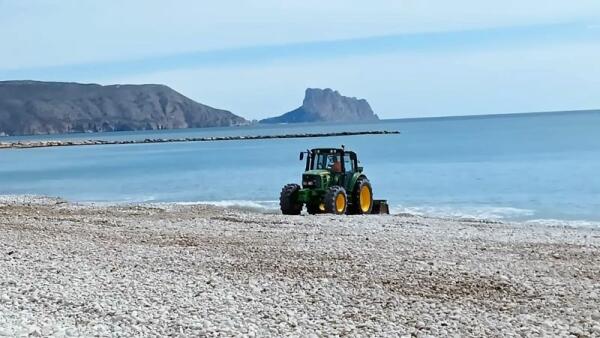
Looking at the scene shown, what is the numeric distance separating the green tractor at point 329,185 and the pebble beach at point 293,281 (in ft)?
10.7

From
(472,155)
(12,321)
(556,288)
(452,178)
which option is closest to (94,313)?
(12,321)

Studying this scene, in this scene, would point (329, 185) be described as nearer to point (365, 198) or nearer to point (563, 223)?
point (365, 198)

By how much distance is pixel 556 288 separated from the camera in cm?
1078

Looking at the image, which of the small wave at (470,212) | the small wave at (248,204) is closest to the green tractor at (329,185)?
the small wave at (470,212)

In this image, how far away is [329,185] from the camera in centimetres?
2128

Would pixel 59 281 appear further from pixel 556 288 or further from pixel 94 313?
pixel 556 288

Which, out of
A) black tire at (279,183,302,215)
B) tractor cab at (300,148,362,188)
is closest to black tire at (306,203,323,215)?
black tire at (279,183,302,215)

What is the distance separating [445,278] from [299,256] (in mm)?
A: 2743

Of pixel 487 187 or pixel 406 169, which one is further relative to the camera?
pixel 406 169

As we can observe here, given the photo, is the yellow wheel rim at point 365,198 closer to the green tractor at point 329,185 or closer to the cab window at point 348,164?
the green tractor at point 329,185

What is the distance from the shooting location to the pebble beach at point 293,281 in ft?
28.5

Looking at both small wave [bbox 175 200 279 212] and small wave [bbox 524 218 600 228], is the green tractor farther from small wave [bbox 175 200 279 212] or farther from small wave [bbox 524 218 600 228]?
small wave [bbox 175 200 279 212]

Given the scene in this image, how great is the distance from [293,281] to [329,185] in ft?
33.9

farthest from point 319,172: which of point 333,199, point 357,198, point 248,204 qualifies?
point 248,204
